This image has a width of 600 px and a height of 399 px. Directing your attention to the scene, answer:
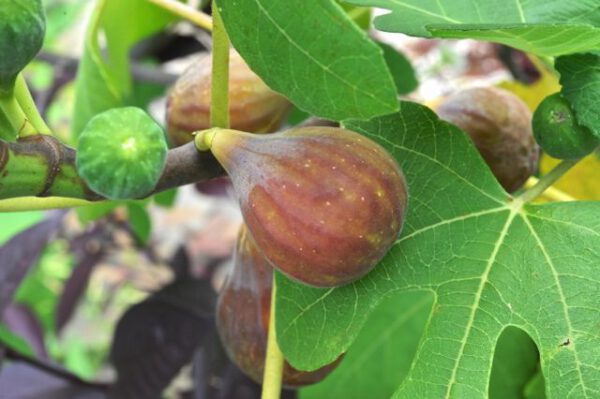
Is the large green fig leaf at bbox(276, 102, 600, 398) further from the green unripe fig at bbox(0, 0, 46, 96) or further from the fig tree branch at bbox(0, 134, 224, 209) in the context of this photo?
the green unripe fig at bbox(0, 0, 46, 96)

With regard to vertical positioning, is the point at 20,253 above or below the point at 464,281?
below

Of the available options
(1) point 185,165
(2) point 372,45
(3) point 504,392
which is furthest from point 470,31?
(3) point 504,392

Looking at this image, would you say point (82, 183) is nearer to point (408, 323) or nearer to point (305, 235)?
point (305, 235)

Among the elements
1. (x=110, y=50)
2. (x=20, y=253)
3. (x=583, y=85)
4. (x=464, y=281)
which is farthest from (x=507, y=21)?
(x=20, y=253)

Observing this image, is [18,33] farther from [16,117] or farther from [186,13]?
[186,13]

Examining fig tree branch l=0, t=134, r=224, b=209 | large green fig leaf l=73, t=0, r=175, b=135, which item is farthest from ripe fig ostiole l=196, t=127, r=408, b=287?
large green fig leaf l=73, t=0, r=175, b=135

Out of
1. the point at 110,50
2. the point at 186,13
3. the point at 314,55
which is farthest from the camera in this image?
the point at 110,50
